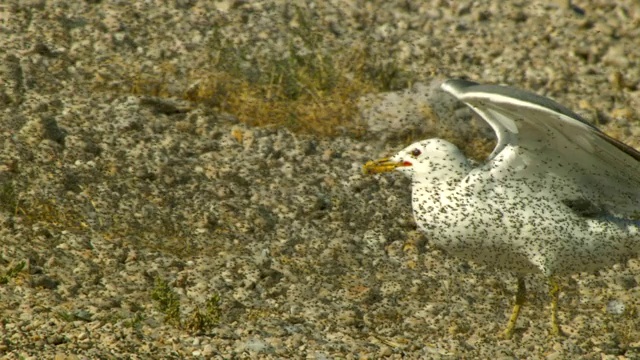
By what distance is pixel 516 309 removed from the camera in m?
6.06

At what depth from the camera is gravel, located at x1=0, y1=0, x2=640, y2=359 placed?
5.73 m

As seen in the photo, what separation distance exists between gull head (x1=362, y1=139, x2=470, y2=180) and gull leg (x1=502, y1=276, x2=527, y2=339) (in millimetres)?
717

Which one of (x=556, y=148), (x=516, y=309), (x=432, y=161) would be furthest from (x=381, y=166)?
(x=556, y=148)

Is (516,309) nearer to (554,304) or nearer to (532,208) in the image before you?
(554,304)

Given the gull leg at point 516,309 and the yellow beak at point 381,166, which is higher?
the yellow beak at point 381,166

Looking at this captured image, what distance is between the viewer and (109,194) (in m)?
6.84

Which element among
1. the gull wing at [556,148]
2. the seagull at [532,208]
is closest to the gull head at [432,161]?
the seagull at [532,208]

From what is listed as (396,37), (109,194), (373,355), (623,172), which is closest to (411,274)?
Result: (373,355)

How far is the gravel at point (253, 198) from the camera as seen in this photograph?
573 cm

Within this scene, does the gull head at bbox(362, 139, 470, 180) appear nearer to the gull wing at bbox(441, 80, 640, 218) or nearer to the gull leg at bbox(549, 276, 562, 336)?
the gull wing at bbox(441, 80, 640, 218)

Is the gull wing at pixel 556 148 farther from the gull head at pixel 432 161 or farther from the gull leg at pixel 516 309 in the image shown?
the gull leg at pixel 516 309

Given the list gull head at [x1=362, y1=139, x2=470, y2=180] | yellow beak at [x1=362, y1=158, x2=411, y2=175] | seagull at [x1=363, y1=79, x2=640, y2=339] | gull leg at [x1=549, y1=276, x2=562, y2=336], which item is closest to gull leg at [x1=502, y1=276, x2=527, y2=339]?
seagull at [x1=363, y1=79, x2=640, y2=339]

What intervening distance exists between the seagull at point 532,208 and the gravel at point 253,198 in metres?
0.42

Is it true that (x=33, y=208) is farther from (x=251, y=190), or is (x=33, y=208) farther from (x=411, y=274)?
(x=411, y=274)
